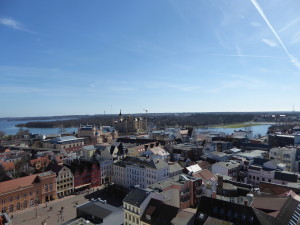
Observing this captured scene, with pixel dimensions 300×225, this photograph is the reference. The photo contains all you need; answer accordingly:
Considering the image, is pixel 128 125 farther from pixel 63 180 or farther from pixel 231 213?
pixel 231 213

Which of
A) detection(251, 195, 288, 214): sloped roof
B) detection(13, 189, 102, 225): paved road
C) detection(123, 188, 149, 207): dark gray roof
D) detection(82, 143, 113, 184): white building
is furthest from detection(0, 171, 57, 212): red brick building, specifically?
detection(251, 195, 288, 214): sloped roof

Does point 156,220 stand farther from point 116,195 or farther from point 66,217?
point 116,195

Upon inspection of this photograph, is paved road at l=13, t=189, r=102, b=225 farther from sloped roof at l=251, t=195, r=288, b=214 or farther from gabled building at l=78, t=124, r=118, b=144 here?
gabled building at l=78, t=124, r=118, b=144

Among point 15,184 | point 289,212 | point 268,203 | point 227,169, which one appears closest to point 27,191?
point 15,184

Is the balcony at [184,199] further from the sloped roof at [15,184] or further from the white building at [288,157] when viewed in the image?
the white building at [288,157]

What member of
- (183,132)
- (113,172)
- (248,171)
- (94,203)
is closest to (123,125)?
(183,132)

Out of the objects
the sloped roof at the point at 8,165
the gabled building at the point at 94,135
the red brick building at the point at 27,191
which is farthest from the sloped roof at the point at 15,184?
the gabled building at the point at 94,135
